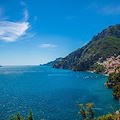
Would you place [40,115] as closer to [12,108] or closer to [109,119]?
[12,108]

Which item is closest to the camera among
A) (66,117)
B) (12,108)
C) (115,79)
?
(66,117)

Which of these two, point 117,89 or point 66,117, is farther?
point 117,89

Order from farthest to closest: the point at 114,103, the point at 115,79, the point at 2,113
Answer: the point at 115,79
the point at 114,103
the point at 2,113

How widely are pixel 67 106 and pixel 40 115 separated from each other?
18.2 metres

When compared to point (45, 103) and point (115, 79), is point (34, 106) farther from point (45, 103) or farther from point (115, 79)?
point (115, 79)

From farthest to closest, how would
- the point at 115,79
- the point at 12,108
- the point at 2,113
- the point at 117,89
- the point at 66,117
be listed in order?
the point at 115,79, the point at 117,89, the point at 12,108, the point at 2,113, the point at 66,117

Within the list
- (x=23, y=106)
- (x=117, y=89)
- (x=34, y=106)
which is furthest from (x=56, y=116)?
(x=117, y=89)

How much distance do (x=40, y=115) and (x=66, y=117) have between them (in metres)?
13.3

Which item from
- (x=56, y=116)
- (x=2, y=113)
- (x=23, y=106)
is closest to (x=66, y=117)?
(x=56, y=116)

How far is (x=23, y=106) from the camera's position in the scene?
70.2 meters

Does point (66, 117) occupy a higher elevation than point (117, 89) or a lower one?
lower

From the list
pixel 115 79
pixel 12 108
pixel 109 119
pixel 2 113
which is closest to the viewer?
pixel 109 119

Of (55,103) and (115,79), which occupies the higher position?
(115,79)

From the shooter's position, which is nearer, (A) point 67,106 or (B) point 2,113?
(B) point 2,113
